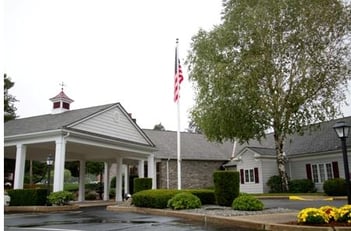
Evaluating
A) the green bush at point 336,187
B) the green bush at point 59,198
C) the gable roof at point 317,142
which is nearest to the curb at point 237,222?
the green bush at point 59,198

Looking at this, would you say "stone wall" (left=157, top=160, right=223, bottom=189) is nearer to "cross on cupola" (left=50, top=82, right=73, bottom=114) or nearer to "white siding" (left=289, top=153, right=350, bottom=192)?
"white siding" (left=289, top=153, right=350, bottom=192)

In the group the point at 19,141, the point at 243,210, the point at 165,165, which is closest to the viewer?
the point at 243,210

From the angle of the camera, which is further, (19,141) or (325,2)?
(325,2)

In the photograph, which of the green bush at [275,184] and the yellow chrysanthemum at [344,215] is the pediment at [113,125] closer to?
the green bush at [275,184]

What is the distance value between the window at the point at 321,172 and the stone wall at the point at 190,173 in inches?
373

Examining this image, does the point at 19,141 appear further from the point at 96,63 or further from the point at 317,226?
the point at 317,226

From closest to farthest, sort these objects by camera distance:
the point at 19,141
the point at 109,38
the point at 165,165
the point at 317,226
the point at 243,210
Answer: the point at 317,226 < the point at 243,210 < the point at 109,38 < the point at 19,141 < the point at 165,165

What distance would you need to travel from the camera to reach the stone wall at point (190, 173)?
31.0 meters

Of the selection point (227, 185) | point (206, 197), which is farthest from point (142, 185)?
point (227, 185)

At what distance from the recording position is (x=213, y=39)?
23516 millimetres

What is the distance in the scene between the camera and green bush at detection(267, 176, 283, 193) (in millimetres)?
27236

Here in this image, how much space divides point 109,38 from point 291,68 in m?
13.4

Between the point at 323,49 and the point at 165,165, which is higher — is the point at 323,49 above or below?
above

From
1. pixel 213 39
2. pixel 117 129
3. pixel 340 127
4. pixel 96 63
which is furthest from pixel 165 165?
pixel 340 127
